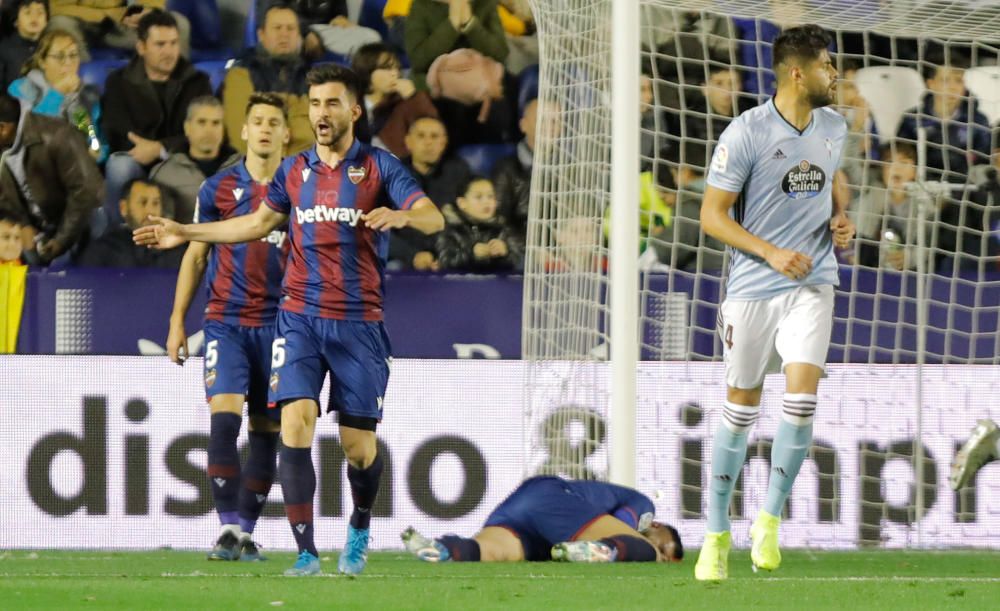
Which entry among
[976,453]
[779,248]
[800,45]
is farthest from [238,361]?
[976,453]

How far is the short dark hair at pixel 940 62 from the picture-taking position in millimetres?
8859

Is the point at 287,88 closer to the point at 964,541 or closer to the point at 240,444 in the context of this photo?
the point at 240,444

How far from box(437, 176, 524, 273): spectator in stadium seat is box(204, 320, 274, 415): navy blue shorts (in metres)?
2.58

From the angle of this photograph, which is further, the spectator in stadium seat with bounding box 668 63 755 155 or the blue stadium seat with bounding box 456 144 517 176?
the blue stadium seat with bounding box 456 144 517 176

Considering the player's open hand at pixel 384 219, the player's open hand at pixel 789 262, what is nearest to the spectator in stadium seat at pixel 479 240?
the player's open hand at pixel 384 219

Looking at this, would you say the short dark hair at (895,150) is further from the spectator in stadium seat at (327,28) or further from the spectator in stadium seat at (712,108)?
the spectator in stadium seat at (327,28)

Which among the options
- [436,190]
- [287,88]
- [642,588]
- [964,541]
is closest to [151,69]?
[287,88]

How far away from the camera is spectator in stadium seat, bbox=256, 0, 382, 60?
10.9 metres

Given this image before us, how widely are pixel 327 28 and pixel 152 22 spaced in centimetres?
111

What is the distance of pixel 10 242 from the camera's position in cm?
991

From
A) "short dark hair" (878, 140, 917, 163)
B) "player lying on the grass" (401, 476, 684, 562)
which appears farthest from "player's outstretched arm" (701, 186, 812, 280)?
"short dark hair" (878, 140, 917, 163)

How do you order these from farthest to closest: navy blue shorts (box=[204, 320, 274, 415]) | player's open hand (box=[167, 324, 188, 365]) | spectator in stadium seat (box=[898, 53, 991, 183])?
spectator in stadium seat (box=[898, 53, 991, 183]) → player's open hand (box=[167, 324, 188, 365]) → navy blue shorts (box=[204, 320, 274, 415])

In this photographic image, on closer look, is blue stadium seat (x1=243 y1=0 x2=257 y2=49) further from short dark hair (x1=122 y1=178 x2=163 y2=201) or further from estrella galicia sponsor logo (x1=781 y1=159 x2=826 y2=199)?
estrella galicia sponsor logo (x1=781 y1=159 x2=826 y2=199)

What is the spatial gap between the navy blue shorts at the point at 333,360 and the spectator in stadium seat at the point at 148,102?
4.63 metres
